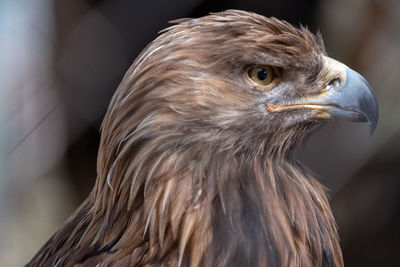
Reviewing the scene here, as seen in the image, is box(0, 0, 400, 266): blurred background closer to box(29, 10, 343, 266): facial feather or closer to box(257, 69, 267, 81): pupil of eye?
box(29, 10, 343, 266): facial feather

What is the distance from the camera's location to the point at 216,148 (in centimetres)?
133

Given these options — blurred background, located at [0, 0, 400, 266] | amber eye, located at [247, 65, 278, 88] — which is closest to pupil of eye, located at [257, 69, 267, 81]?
amber eye, located at [247, 65, 278, 88]

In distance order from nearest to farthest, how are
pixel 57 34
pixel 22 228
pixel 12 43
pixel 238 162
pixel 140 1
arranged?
pixel 238 162
pixel 12 43
pixel 57 34
pixel 140 1
pixel 22 228

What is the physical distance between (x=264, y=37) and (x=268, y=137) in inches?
9.6

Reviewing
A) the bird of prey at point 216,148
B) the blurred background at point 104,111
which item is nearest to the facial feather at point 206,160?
the bird of prey at point 216,148

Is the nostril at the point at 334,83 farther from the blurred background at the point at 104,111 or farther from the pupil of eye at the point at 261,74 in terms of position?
the blurred background at the point at 104,111

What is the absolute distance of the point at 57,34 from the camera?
7.21 feet

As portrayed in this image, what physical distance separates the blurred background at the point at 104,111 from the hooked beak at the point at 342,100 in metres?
0.91

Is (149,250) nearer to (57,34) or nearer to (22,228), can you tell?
(57,34)

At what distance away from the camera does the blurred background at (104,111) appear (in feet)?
7.21

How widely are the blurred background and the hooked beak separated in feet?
3.00

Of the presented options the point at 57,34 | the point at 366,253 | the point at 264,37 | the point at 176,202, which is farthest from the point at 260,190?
the point at 366,253

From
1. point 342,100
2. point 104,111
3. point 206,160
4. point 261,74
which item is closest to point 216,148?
point 206,160

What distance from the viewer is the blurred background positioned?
2197 mm
